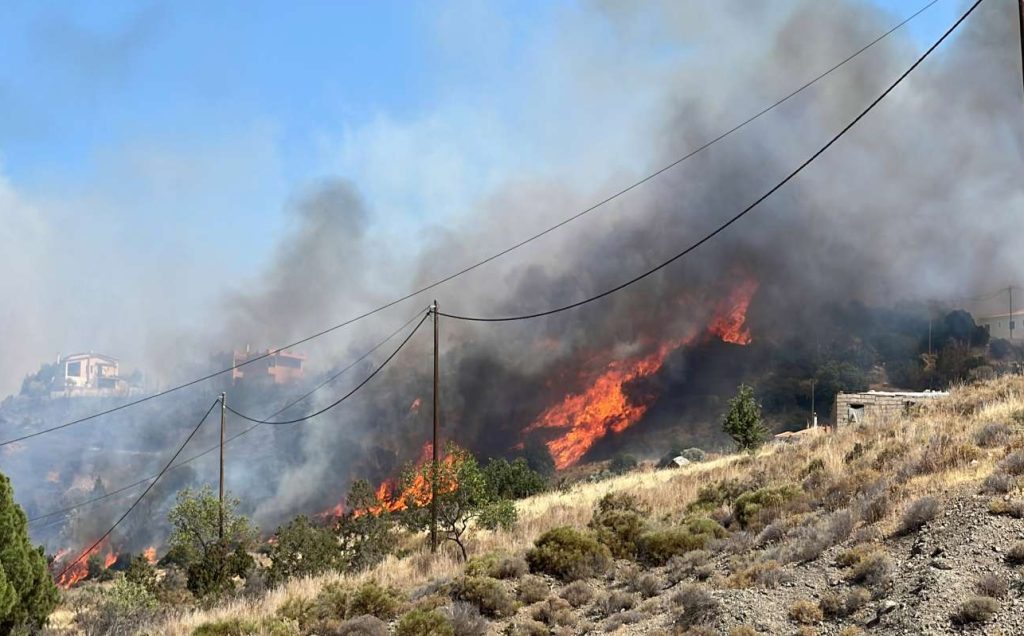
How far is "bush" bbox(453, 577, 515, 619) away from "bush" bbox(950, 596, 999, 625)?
7.67 m

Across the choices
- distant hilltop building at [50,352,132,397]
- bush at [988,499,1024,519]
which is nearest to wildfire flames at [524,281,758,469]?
bush at [988,499,1024,519]

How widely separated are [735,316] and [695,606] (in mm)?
68073

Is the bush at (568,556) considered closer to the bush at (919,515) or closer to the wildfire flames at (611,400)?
the bush at (919,515)

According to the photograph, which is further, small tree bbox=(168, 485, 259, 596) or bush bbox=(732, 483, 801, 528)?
small tree bbox=(168, 485, 259, 596)

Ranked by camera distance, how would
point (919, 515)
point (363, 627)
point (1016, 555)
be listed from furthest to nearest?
1. point (363, 627)
2. point (919, 515)
3. point (1016, 555)

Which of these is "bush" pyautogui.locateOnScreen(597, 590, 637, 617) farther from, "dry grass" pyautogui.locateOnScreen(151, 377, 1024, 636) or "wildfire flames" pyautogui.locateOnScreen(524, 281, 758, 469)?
"wildfire flames" pyautogui.locateOnScreen(524, 281, 758, 469)

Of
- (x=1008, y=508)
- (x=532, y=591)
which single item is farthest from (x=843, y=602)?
(x=532, y=591)

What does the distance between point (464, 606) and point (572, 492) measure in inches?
837

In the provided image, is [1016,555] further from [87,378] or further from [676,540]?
[87,378]

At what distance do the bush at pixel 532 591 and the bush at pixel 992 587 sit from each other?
7733 mm

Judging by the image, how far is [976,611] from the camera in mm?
9555

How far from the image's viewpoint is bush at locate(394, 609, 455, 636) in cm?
1393

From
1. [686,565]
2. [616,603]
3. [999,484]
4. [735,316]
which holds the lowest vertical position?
[616,603]

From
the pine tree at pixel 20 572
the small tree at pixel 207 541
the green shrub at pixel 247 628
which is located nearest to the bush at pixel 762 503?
the green shrub at pixel 247 628
